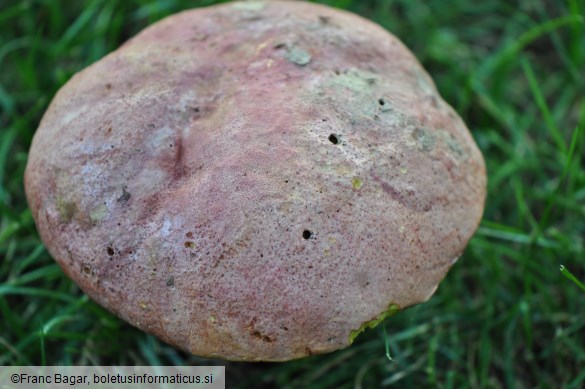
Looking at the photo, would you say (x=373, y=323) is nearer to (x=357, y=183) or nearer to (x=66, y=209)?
(x=357, y=183)

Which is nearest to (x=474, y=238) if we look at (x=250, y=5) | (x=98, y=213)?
(x=250, y=5)

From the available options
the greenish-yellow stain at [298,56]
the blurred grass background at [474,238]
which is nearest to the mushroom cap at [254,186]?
the greenish-yellow stain at [298,56]

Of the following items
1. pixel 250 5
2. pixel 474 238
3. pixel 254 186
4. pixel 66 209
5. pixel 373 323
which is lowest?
pixel 474 238

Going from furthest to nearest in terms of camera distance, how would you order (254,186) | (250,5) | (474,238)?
(474,238) < (250,5) < (254,186)

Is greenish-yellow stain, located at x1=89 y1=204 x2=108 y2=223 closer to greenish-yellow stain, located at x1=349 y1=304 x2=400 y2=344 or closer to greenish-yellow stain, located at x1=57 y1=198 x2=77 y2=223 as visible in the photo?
greenish-yellow stain, located at x1=57 y1=198 x2=77 y2=223

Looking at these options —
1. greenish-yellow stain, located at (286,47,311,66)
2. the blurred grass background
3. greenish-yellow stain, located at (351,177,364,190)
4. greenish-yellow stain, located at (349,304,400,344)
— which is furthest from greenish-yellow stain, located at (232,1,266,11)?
greenish-yellow stain, located at (349,304,400,344)

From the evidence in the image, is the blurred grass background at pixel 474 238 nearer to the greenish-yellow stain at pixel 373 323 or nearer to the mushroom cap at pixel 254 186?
the greenish-yellow stain at pixel 373 323
